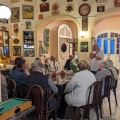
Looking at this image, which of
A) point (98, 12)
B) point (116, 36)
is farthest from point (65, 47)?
point (98, 12)

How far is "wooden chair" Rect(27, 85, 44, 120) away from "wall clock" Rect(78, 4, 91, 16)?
196 inches

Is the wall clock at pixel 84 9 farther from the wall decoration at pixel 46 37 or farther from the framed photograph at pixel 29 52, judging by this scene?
the framed photograph at pixel 29 52

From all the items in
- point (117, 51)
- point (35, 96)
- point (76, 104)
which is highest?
point (117, 51)

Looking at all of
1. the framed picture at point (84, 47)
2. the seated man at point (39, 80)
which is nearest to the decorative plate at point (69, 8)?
the framed picture at point (84, 47)

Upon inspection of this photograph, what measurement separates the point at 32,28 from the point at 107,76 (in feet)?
16.5

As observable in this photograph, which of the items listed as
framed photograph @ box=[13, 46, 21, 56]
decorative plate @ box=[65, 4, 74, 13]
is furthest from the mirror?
decorative plate @ box=[65, 4, 74, 13]

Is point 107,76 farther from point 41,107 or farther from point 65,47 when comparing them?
point 65,47

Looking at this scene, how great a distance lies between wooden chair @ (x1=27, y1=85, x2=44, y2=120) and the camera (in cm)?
255

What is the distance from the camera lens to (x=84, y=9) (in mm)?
6793

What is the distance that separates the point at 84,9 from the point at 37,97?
5103 mm

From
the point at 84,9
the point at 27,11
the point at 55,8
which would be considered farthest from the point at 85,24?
the point at 27,11

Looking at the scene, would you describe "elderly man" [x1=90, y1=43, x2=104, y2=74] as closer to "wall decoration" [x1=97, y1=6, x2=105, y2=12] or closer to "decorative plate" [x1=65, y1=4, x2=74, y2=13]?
"wall decoration" [x1=97, y1=6, x2=105, y2=12]

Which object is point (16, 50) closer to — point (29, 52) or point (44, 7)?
point (29, 52)

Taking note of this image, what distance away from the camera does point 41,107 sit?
2.60 metres
